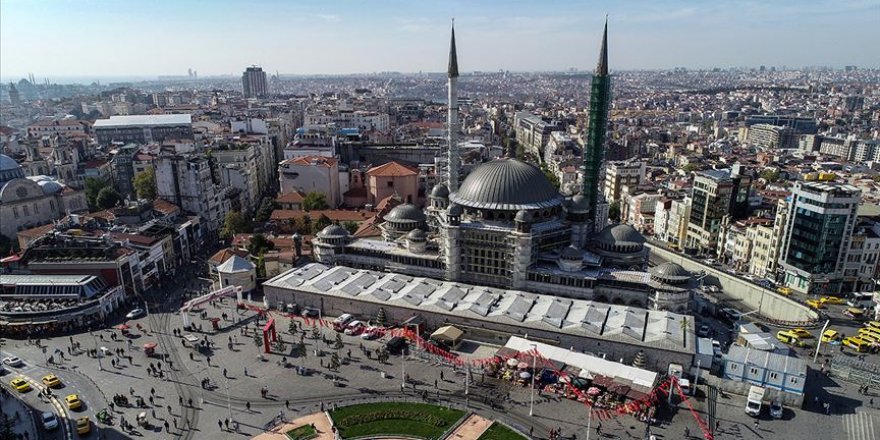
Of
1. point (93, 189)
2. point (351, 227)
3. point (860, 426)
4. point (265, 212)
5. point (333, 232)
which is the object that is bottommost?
point (860, 426)

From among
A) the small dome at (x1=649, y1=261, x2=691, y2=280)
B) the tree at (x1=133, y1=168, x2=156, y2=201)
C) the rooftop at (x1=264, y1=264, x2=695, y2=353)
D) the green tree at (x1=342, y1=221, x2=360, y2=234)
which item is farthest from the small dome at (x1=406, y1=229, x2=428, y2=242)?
the tree at (x1=133, y1=168, x2=156, y2=201)

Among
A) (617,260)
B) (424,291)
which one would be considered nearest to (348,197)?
(424,291)

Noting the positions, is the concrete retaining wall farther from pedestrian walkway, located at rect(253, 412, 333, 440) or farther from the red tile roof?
pedestrian walkway, located at rect(253, 412, 333, 440)

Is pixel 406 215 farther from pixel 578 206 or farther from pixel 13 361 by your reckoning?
pixel 13 361

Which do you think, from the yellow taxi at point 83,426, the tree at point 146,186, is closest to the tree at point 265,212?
the tree at point 146,186

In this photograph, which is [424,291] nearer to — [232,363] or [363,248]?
[363,248]

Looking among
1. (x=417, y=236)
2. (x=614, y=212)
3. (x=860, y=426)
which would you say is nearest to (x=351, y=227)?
(x=417, y=236)

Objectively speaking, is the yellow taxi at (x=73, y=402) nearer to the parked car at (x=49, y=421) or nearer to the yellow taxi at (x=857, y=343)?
the parked car at (x=49, y=421)
